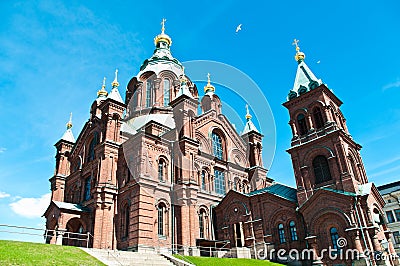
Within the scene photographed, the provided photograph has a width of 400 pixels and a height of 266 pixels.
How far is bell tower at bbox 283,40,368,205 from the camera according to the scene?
77.3 feet

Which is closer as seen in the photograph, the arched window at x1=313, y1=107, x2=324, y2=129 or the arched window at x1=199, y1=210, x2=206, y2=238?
the arched window at x1=313, y1=107, x2=324, y2=129

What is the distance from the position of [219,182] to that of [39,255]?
20283 millimetres

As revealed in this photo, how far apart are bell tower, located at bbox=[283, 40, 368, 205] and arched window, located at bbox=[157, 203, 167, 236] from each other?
1090 cm

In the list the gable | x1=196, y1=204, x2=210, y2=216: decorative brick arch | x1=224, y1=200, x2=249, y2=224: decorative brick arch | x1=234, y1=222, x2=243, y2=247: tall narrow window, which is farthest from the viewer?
the gable

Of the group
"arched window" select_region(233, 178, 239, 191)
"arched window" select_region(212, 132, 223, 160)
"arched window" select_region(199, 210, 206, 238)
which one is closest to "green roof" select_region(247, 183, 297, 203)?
"arched window" select_region(199, 210, 206, 238)

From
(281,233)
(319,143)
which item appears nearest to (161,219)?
(281,233)

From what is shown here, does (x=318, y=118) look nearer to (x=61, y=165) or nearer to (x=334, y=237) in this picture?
(x=334, y=237)

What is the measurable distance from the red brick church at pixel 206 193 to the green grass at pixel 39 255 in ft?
18.5

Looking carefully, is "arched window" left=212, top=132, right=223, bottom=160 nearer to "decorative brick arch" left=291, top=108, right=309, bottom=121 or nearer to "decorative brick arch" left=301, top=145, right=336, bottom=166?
"decorative brick arch" left=291, top=108, right=309, bottom=121

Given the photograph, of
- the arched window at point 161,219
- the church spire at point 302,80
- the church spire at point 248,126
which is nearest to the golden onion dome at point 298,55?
the church spire at point 302,80

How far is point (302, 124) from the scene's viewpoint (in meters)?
27.6

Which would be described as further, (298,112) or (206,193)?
(206,193)

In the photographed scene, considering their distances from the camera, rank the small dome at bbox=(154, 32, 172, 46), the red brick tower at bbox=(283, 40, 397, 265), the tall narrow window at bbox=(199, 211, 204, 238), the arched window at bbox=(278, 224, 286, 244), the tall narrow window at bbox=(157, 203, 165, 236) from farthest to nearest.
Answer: the small dome at bbox=(154, 32, 172, 46) → the tall narrow window at bbox=(199, 211, 204, 238) → the tall narrow window at bbox=(157, 203, 165, 236) → the arched window at bbox=(278, 224, 286, 244) → the red brick tower at bbox=(283, 40, 397, 265)

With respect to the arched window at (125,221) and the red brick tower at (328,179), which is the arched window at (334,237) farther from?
the arched window at (125,221)
